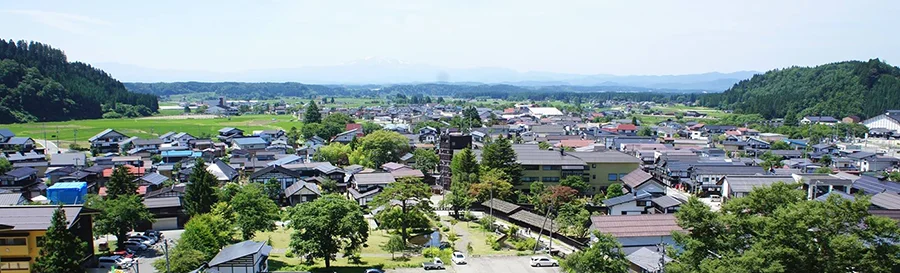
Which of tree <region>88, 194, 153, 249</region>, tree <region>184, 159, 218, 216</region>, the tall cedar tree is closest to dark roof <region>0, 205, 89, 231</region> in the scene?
tree <region>88, 194, 153, 249</region>

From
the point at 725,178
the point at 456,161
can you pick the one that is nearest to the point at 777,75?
the point at 725,178

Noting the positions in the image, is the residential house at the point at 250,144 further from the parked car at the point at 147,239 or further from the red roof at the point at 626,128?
the red roof at the point at 626,128

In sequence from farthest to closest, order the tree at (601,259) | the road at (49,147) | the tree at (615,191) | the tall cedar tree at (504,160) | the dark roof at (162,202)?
1. the road at (49,147)
2. the tall cedar tree at (504,160)
3. the tree at (615,191)
4. the dark roof at (162,202)
5. the tree at (601,259)

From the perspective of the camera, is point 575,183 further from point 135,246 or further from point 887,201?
point 135,246

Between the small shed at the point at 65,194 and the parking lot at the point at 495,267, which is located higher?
the small shed at the point at 65,194

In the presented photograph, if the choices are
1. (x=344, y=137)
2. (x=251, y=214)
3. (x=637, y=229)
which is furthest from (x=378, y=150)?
(x=637, y=229)

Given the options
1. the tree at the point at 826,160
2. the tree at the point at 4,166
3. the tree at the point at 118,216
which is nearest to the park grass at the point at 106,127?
the tree at the point at 4,166

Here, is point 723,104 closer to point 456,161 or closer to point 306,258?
point 456,161
